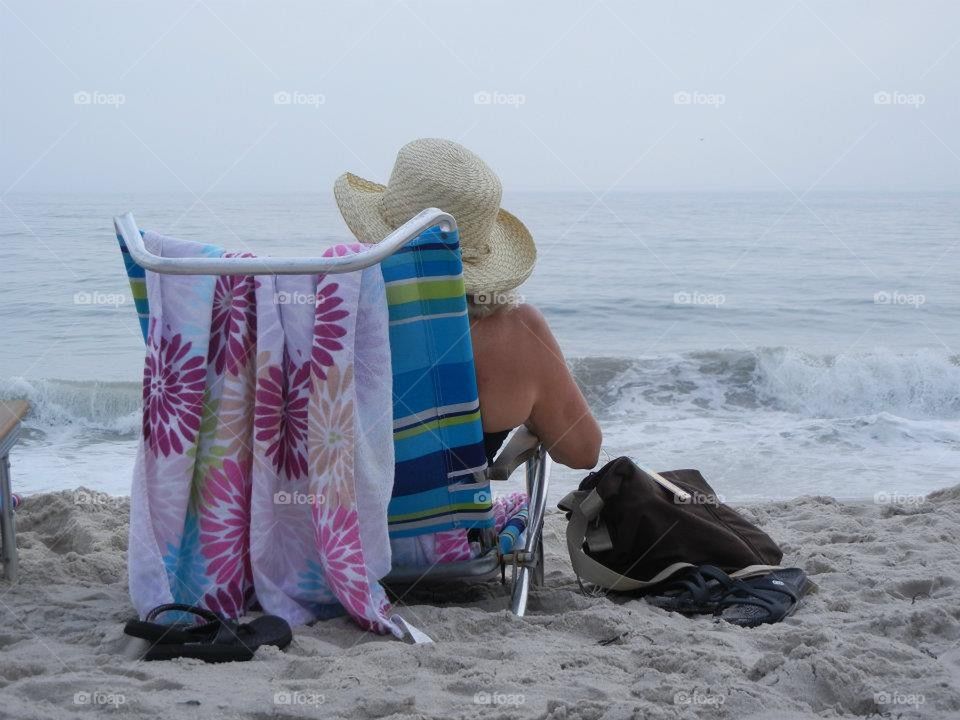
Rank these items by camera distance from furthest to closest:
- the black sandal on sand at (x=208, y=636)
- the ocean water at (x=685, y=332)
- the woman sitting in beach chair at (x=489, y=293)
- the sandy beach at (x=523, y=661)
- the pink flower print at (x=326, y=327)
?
the ocean water at (x=685, y=332) → the woman sitting in beach chair at (x=489, y=293) → the pink flower print at (x=326, y=327) → the black sandal on sand at (x=208, y=636) → the sandy beach at (x=523, y=661)

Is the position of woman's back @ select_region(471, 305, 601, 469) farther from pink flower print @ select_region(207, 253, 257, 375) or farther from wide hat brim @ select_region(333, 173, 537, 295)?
pink flower print @ select_region(207, 253, 257, 375)

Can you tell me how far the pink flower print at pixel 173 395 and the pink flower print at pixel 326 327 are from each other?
26 centimetres

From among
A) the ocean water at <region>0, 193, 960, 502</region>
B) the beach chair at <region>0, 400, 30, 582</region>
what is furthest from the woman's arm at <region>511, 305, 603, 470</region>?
the ocean water at <region>0, 193, 960, 502</region>

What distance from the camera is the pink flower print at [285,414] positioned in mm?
2299

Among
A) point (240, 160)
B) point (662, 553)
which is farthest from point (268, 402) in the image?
point (240, 160)

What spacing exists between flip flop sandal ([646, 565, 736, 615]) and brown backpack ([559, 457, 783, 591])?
1.2 inches

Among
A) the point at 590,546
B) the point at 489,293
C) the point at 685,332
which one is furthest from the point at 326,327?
the point at 685,332

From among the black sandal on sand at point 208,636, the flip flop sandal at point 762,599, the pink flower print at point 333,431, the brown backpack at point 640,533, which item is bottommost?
the flip flop sandal at point 762,599

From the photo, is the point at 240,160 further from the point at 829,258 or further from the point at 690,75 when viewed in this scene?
the point at 829,258

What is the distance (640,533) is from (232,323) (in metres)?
1.21

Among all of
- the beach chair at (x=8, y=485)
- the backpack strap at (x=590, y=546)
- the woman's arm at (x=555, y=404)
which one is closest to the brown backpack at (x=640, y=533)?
the backpack strap at (x=590, y=546)

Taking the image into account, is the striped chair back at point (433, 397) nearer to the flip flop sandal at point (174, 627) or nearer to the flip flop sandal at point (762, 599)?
the flip flop sandal at point (174, 627)

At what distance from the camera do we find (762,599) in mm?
2621

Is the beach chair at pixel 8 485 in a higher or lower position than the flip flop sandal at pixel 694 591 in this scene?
higher
